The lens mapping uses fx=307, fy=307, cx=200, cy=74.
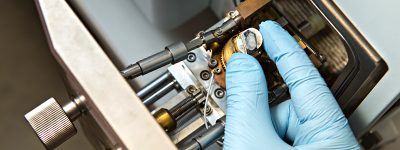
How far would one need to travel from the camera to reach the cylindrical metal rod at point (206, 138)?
559 millimetres

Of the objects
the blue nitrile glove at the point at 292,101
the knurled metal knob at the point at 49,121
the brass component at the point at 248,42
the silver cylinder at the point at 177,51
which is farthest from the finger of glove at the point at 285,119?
the knurled metal knob at the point at 49,121

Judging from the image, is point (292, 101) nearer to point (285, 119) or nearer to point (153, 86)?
point (285, 119)

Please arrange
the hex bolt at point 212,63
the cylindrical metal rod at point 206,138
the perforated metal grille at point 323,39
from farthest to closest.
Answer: the perforated metal grille at point 323,39
the hex bolt at point 212,63
the cylindrical metal rod at point 206,138

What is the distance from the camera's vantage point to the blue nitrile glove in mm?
581

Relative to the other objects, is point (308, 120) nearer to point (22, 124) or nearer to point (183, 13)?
point (183, 13)

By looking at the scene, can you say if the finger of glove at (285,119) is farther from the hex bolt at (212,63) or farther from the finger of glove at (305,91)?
the hex bolt at (212,63)

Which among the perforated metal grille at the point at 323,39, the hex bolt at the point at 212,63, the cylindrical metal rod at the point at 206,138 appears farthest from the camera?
the perforated metal grille at the point at 323,39

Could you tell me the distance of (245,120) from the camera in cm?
59

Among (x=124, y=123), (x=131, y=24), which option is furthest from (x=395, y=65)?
(x=131, y=24)

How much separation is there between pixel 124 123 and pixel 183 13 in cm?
55

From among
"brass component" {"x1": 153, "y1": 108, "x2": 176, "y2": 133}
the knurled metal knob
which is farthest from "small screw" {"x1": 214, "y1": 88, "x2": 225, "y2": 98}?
the knurled metal knob

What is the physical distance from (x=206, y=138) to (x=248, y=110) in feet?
0.32

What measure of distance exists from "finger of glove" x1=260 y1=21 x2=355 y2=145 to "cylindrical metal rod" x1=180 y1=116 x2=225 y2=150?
157 mm

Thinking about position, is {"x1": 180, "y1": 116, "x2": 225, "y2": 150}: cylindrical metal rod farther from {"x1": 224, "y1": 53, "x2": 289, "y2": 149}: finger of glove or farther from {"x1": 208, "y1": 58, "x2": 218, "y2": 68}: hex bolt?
{"x1": 208, "y1": 58, "x2": 218, "y2": 68}: hex bolt
